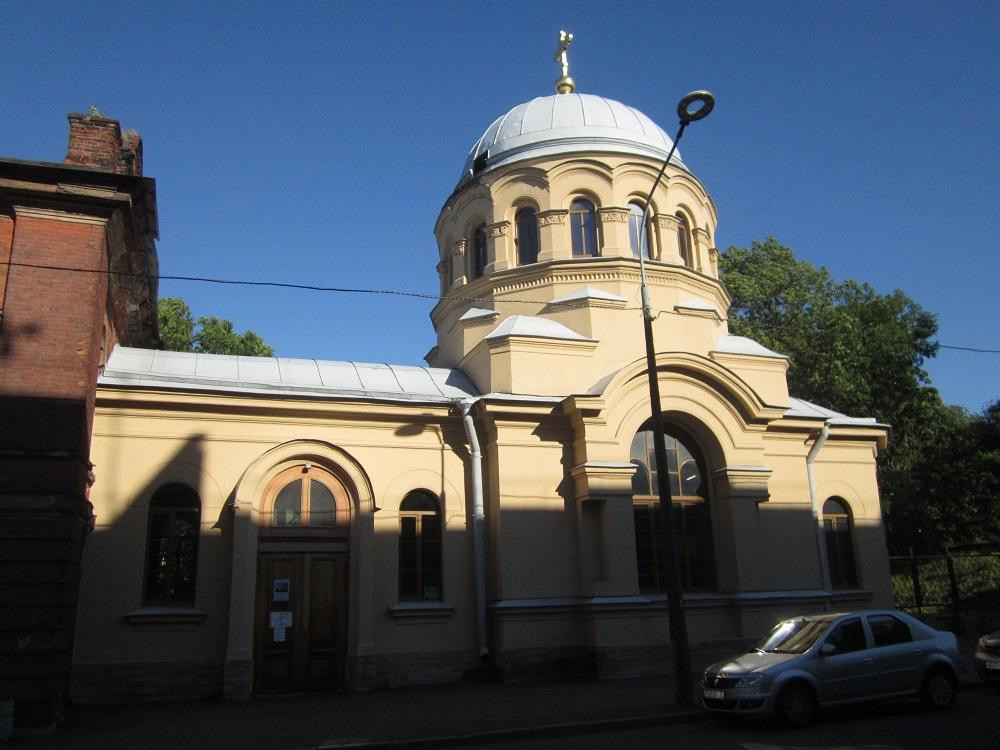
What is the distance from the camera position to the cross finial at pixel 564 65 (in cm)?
2244

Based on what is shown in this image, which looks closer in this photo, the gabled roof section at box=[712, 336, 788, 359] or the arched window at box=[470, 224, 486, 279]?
the gabled roof section at box=[712, 336, 788, 359]

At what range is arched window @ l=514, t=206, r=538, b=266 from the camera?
62.5 ft

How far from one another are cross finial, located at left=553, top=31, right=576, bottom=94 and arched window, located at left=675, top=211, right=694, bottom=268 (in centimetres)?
525

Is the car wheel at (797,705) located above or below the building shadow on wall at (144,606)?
below

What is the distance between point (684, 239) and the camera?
19812 millimetres

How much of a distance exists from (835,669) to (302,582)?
27.9ft

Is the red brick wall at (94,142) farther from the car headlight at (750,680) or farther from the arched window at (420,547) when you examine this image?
the car headlight at (750,680)

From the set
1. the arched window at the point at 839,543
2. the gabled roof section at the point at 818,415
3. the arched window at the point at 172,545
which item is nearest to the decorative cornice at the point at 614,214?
the gabled roof section at the point at 818,415

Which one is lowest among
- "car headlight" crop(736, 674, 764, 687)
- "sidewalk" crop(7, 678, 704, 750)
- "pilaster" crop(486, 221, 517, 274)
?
"sidewalk" crop(7, 678, 704, 750)

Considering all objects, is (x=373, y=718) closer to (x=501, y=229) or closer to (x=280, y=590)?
(x=280, y=590)

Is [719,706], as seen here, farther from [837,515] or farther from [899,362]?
[899,362]

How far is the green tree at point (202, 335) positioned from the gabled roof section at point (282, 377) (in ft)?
57.7

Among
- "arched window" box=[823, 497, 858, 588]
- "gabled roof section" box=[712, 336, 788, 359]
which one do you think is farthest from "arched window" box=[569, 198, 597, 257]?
"arched window" box=[823, 497, 858, 588]

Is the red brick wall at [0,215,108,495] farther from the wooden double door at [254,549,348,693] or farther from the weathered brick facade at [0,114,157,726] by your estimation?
the wooden double door at [254,549,348,693]
